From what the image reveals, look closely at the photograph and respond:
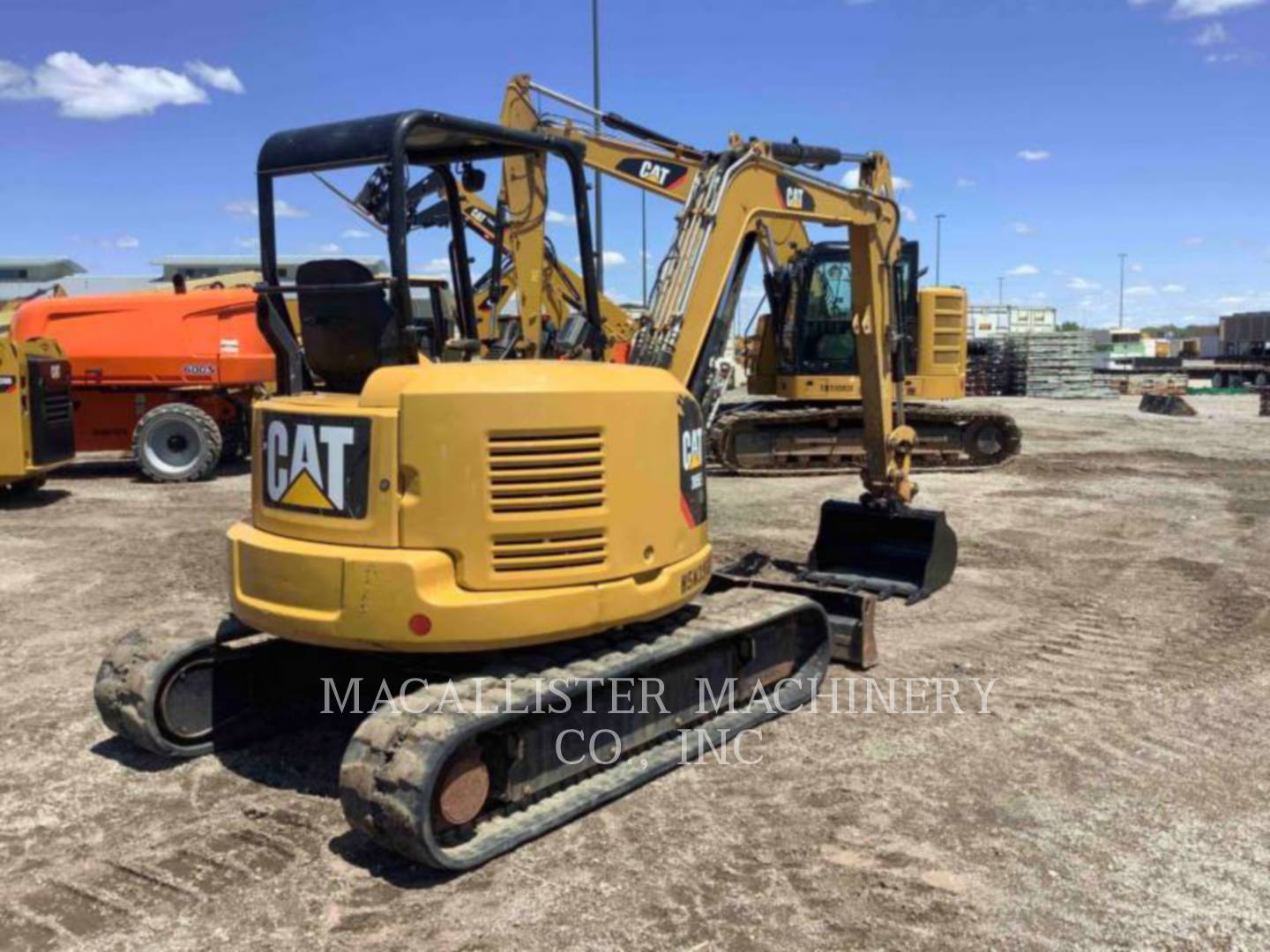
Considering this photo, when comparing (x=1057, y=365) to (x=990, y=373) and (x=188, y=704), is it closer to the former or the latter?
(x=990, y=373)

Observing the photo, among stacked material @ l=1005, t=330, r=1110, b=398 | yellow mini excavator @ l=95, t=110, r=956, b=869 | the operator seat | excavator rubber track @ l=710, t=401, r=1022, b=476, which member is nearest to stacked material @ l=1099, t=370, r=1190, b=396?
stacked material @ l=1005, t=330, r=1110, b=398

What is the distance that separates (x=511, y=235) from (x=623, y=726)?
9107 mm

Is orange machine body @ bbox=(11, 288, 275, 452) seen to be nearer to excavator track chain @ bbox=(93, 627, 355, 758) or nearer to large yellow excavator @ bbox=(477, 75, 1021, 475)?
large yellow excavator @ bbox=(477, 75, 1021, 475)

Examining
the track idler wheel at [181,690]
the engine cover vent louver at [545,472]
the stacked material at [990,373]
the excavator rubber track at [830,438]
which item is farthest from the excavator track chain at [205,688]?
the stacked material at [990,373]

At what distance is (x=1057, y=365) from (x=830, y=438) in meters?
21.6

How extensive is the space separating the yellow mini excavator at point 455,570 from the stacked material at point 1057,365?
30351 millimetres

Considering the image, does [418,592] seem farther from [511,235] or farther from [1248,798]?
[511,235]

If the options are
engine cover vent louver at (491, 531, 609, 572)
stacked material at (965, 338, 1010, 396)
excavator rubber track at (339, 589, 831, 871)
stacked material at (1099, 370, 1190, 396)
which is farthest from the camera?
stacked material at (965, 338, 1010, 396)

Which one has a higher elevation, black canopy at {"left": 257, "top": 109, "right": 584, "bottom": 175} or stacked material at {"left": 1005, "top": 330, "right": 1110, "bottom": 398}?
black canopy at {"left": 257, "top": 109, "right": 584, "bottom": 175}

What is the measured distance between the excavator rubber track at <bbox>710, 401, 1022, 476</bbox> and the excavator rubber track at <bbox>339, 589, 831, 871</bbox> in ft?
28.2

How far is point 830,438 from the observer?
14625 millimetres

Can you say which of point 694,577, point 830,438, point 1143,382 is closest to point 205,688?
point 694,577

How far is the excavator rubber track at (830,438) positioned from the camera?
47.1 feet

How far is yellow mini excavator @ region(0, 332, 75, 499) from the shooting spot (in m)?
11.3
